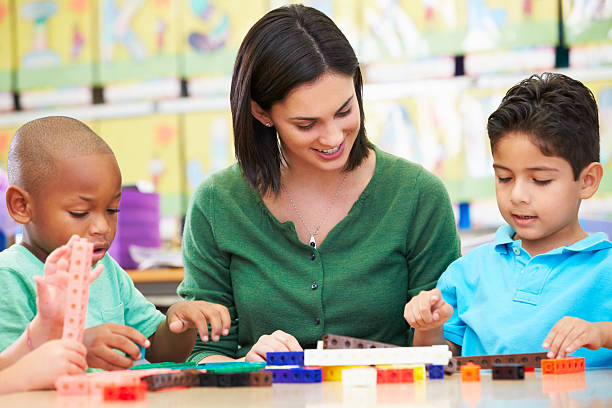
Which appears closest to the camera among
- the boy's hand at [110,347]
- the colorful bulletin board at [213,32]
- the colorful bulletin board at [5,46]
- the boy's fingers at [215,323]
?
the boy's hand at [110,347]

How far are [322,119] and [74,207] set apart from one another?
533 mm

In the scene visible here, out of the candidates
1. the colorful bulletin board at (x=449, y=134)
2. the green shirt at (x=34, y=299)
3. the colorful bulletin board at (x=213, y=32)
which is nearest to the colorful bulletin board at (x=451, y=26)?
the colorful bulletin board at (x=449, y=134)

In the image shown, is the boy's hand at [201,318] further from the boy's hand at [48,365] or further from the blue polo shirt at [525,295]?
the blue polo shirt at [525,295]

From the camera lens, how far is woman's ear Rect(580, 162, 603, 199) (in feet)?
4.82

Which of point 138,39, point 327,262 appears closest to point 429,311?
point 327,262

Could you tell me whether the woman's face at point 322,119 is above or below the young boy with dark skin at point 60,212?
above

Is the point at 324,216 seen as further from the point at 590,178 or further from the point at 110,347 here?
the point at 110,347

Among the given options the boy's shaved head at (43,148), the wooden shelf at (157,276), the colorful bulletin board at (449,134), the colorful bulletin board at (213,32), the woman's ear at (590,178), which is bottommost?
the wooden shelf at (157,276)

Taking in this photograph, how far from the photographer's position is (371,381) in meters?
0.99

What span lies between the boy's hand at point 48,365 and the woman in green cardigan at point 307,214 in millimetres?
636

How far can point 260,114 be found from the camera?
5.69 ft

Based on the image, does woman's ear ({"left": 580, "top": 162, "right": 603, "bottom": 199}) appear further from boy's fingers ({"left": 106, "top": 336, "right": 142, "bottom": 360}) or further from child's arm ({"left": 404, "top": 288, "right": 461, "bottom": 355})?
boy's fingers ({"left": 106, "top": 336, "right": 142, "bottom": 360})

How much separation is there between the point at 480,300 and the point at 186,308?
0.57m

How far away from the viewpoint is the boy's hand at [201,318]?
1.24m
